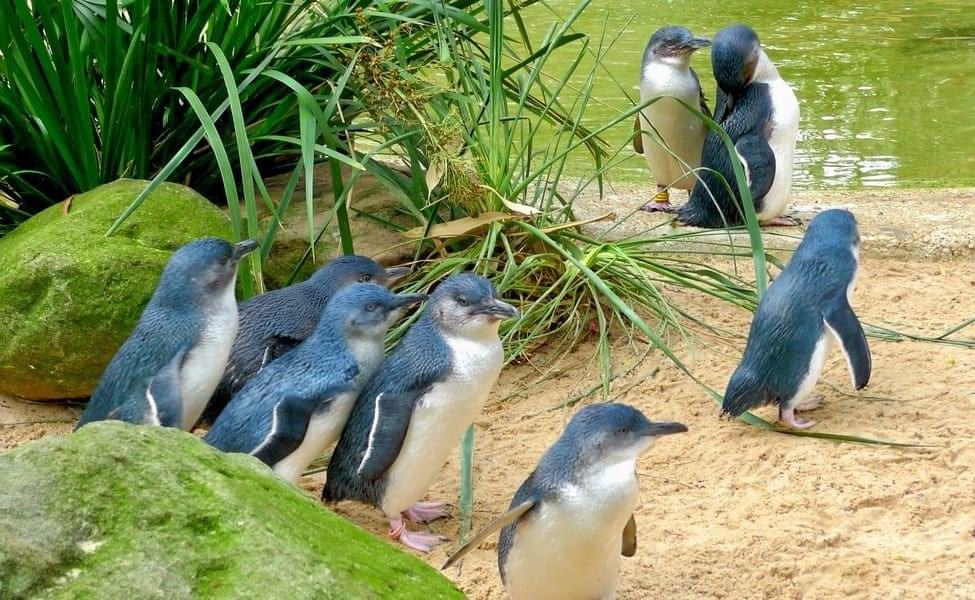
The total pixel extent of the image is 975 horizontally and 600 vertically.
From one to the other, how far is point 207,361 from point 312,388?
361mm

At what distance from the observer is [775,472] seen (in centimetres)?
379

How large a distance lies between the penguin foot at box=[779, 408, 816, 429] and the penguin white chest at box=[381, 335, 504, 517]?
3.28ft

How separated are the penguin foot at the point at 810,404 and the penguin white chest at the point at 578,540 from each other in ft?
4.45

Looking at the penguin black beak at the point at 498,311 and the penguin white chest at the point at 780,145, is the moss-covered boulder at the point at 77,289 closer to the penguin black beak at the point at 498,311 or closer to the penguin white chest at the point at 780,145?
the penguin black beak at the point at 498,311

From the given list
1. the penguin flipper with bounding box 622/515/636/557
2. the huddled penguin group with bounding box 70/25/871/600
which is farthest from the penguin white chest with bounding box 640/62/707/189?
the penguin flipper with bounding box 622/515/636/557

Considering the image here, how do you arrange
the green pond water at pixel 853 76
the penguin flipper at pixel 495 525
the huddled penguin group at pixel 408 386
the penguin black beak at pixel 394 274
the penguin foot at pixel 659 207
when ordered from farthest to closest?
the green pond water at pixel 853 76, the penguin foot at pixel 659 207, the penguin black beak at pixel 394 274, the huddled penguin group at pixel 408 386, the penguin flipper at pixel 495 525

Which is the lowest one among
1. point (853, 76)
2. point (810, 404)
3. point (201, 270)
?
point (853, 76)

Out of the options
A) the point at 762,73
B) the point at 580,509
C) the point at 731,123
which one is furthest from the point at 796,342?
the point at 762,73

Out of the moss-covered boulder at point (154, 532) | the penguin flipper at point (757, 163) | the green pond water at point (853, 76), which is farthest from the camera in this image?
the green pond water at point (853, 76)

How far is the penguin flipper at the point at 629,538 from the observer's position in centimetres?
314

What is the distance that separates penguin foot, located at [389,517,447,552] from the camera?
3578 millimetres

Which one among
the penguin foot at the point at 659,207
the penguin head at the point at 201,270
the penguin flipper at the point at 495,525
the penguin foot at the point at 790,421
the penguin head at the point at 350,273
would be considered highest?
the penguin head at the point at 201,270

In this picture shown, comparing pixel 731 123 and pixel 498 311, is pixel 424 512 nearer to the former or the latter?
pixel 498 311

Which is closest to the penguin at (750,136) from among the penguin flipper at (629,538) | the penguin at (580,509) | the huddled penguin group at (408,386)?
the huddled penguin group at (408,386)
